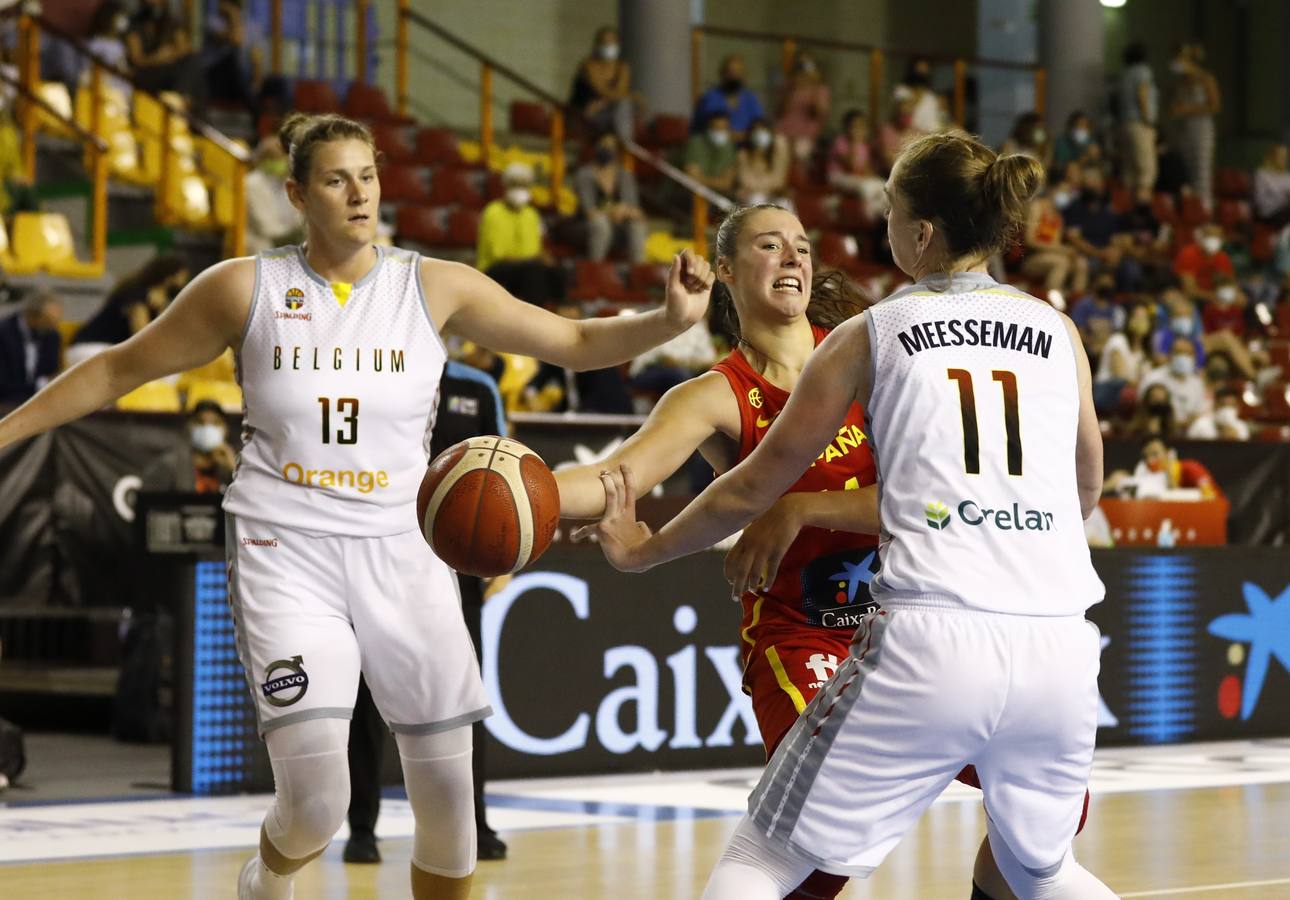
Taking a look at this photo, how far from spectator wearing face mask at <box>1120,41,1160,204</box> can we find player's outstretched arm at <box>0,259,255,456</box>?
17.6 m

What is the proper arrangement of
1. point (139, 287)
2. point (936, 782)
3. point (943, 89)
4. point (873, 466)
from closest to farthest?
1. point (936, 782)
2. point (873, 466)
3. point (139, 287)
4. point (943, 89)

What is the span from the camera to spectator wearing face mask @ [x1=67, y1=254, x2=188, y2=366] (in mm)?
11781

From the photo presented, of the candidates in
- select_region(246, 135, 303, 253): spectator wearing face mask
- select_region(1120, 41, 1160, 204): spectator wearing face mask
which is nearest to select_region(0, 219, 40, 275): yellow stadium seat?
select_region(246, 135, 303, 253): spectator wearing face mask

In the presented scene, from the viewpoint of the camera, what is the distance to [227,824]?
723 centimetres

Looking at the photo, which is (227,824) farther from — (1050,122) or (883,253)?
(1050,122)

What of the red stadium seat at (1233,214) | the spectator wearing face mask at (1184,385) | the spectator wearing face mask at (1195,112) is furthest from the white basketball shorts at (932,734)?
the red stadium seat at (1233,214)

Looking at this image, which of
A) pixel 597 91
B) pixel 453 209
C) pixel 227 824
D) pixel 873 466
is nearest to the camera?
pixel 873 466

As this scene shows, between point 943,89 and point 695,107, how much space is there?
5.89 metres

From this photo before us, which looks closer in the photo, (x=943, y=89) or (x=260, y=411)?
(x=260, y=411)

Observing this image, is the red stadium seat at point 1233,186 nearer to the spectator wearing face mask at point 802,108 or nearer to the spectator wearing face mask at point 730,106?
the spectator wearing face mask at point 802,108

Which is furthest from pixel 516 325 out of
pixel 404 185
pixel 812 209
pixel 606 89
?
pixel 812 209

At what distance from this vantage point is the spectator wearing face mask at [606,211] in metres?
16.6

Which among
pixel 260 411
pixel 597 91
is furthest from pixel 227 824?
pixel 597 91

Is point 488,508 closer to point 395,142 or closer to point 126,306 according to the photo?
point 126,306
